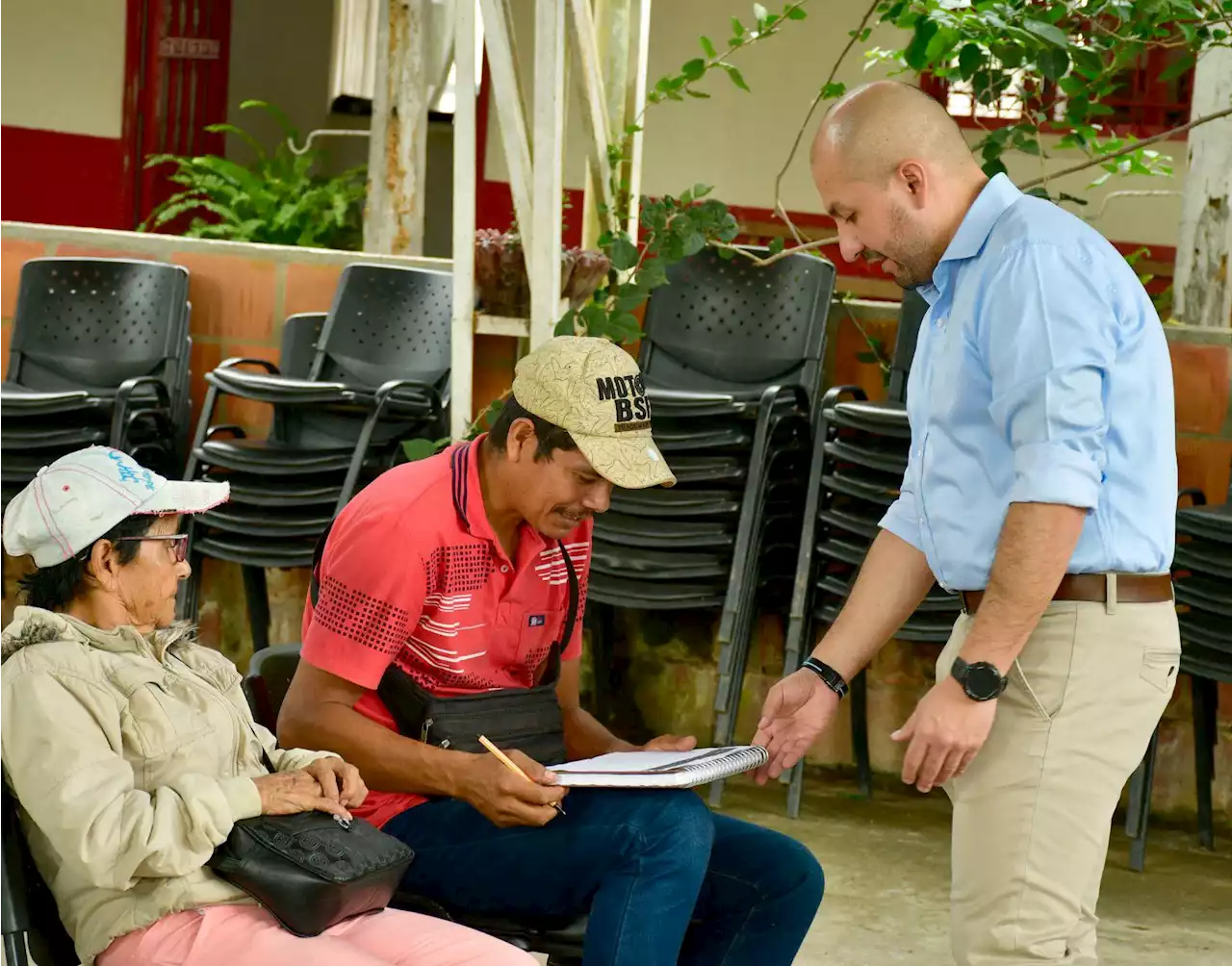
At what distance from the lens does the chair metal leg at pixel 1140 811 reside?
4387 millimetres

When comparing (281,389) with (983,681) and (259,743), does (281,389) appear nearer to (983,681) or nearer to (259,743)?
(259,743)

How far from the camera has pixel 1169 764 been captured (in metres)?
4.74

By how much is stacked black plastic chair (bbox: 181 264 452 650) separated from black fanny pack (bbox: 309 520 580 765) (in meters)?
2.59

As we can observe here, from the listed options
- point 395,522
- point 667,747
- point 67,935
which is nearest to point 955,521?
point 667,747

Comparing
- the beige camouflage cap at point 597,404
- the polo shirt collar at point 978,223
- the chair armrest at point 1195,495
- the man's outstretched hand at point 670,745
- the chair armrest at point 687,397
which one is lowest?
the man's outstretched hand at point 670,745

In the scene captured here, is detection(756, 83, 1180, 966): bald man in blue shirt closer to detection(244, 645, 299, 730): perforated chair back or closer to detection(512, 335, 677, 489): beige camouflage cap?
detection(512, 335, 677, 489): beige camouflage cap

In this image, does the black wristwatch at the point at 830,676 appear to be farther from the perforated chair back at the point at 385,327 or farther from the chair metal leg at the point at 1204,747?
the perforated chair back at the point at 385,327

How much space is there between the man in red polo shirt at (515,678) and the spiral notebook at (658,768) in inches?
1.7

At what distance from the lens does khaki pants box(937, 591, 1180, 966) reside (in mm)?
2209

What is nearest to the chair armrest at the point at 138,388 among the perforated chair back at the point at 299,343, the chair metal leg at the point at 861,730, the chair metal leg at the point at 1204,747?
the perforated chair back at the point at 299,343

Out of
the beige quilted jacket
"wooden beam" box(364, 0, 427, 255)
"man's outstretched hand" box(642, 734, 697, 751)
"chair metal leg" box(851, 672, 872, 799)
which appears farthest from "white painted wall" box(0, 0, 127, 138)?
the beige quilted jacket

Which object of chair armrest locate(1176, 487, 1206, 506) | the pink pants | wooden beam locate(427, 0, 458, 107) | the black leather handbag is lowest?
the pink pants

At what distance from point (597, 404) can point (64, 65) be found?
8252mm

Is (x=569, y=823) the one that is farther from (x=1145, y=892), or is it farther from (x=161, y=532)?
(x=1145, y=892)
